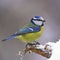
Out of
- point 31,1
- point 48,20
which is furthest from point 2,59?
point 31,1

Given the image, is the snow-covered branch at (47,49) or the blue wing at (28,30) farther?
the blue wing at (28,30)

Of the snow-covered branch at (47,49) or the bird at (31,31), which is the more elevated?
the snow-covered branch at (47,49)

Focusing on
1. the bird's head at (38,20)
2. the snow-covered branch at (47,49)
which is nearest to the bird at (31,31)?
the bird's head at (38,20)

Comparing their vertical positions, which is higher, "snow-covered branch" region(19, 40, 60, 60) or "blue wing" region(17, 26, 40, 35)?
"snow-covered branch" region(19, 40, 60, 60)

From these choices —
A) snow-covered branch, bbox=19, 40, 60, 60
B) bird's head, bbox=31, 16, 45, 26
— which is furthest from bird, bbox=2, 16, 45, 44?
snow-covered branch, bbox=19, 40, 60, 60

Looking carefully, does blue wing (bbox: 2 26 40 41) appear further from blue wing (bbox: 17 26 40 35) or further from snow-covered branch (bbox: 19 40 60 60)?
snow-covered branch (bbox: 19 40 60 60)

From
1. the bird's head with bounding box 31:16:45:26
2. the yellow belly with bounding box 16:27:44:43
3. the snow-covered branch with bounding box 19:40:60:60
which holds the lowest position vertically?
the yellow belly with bounding box 16:27:44:43

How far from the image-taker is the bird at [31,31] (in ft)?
6.88

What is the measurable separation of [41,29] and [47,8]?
8.40ft

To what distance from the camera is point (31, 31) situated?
2184 mm

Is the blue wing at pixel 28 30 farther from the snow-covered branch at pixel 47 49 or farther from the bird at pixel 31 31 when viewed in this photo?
the snow-covered branch at pixel 47 49

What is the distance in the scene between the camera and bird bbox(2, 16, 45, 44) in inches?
82.5

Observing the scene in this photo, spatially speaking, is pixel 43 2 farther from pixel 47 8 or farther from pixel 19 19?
pixel 19 19

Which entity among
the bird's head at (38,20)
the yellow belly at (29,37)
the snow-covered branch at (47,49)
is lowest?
the yellow belly at (29,37)
